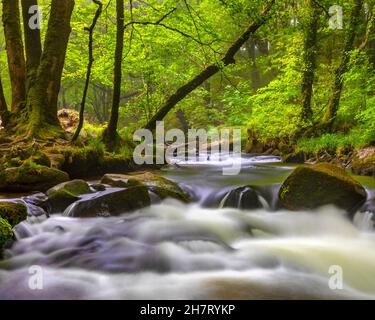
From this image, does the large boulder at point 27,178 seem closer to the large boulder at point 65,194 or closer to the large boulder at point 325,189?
the large boulder at point 65,194

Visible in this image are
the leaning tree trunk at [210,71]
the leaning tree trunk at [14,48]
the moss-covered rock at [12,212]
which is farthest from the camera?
the leaning tree trunk at [14,48]

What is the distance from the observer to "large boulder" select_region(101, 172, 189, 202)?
6.86 metres

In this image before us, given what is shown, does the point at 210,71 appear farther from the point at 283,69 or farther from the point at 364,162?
the point at 364,162

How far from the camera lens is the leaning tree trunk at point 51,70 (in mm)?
9156

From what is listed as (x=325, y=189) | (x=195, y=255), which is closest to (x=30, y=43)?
(x=195, y=255)

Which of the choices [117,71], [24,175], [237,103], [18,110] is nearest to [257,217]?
[24,175]

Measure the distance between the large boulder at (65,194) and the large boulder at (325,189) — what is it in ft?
12.1

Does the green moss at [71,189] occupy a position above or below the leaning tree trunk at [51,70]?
below

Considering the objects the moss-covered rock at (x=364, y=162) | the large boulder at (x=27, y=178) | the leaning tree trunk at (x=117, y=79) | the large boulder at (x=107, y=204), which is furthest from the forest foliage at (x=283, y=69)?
the large boulder at (x=107, y=204)

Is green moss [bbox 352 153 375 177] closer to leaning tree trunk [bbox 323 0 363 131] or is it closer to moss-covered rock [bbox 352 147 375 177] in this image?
moss-covered rock [bbox 352 147 375 177]

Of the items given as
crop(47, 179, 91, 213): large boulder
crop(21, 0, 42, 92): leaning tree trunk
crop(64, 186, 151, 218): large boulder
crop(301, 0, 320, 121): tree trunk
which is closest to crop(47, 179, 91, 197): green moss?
crop(47, 179, 91, 213): large boulder

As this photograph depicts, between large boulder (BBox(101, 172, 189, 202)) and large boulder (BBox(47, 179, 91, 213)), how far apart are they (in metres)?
0.56

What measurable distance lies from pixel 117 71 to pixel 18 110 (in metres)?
3.00
